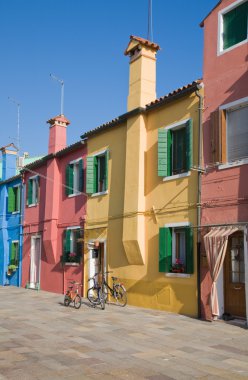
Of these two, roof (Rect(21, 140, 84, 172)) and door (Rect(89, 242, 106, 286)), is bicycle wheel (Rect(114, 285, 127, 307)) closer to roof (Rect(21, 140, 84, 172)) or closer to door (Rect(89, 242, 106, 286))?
door (Rect(89, 242, 106, 286))

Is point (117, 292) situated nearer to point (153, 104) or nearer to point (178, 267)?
point (178, 267)

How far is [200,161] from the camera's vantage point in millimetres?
12164

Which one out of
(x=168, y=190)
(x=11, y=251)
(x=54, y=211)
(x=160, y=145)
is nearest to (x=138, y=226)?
(x=168, y=190)

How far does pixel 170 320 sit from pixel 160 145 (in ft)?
16.8

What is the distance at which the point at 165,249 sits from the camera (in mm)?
12984

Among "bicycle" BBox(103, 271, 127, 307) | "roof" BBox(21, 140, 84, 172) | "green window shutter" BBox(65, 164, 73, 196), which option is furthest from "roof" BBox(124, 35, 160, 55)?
"bicycle" BBox(103, 271, 127, 307)

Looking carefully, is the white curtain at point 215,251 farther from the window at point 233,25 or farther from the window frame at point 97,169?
the window frame at point 97,169

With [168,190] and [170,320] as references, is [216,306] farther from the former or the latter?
[168,190]

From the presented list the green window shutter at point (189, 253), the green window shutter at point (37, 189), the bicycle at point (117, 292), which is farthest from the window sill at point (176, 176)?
the green window shutter at point (37, 189)

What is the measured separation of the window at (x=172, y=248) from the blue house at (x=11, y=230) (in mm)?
12138

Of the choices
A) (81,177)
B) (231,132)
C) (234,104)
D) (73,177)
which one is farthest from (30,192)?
(234,104)

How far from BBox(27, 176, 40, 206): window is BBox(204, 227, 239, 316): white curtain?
41.3 ft

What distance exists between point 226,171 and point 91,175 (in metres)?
6.80

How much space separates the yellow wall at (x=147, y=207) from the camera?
1251cm
